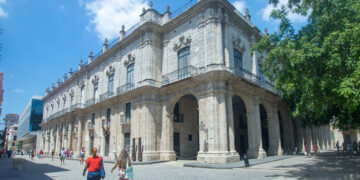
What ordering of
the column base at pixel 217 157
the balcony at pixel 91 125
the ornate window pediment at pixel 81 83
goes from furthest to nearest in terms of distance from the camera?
the ornate window pediment at pixel 81 83, the balcony at pixel 91 125, the column base at pixel 217 157

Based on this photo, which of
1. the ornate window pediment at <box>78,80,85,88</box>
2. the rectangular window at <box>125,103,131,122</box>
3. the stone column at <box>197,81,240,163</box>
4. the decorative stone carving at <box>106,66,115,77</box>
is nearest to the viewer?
the stone column at <box>197,81,240,163</box>

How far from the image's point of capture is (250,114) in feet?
66.8

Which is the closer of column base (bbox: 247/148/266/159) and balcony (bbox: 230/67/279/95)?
column base (bbox: 247/148/266/159)

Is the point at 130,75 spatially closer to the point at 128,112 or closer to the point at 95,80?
the point at 128,112

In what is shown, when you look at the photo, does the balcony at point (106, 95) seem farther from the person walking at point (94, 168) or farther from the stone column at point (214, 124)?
the person walking at point (94, 168)

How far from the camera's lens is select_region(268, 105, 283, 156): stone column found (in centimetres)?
2289

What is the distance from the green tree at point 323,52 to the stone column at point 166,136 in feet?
32.7

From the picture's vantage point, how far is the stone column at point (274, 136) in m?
22.9

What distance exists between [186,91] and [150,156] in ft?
19.6

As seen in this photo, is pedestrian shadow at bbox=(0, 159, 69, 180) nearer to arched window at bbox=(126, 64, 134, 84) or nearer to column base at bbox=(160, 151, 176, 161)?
column base at bbox=(160, 151, 176, 161)

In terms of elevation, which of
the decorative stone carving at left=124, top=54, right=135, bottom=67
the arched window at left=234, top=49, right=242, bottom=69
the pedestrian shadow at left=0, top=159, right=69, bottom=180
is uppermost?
the decorative stone carving at left=124, top=54, right=135, bottom=67

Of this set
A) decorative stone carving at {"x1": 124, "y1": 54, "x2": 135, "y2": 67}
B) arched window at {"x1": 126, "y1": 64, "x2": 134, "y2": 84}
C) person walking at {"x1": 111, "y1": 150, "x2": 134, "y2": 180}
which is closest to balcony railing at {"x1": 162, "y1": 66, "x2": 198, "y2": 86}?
arched window at {"x1": 126, "y1": 64, "x2": 134, "y2": 84}

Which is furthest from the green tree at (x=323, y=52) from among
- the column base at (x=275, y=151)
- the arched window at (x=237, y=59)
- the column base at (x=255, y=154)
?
the column base at (x=275, y=151)

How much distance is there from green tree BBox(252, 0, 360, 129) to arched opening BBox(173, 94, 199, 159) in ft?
37.4
